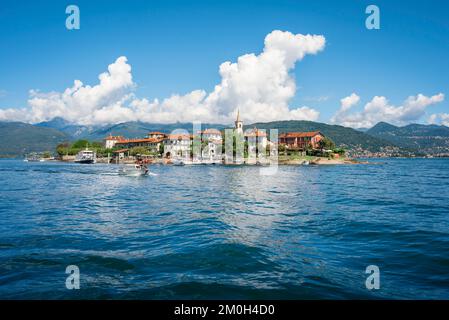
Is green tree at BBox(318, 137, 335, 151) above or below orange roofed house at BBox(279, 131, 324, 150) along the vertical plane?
below

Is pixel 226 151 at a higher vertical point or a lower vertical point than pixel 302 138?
lower

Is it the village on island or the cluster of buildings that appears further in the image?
the cluster of buildings

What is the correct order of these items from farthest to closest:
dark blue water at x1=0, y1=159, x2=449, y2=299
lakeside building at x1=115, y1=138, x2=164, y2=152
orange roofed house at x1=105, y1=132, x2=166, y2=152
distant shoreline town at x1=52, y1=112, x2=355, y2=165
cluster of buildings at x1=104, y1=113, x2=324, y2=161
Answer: orange roofed house at x1=105, y1=132, x2=166, y2=152 < lakeside building at x1=115, y1=138, x2=164, y2=152 < cluster of buildings at x1=104, y1=113, x2=324, y2=161 < distant shoreline town at x1=52, y1=112, x2=355, y2=165 < dark blue water at x1=0, y1=159, x2=449, y2=299

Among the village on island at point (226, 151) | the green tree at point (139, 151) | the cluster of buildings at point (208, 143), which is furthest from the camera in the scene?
the green tree at point (139, 151)

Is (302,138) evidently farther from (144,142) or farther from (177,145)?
(144,142)

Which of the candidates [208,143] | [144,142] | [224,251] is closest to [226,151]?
[208,143]

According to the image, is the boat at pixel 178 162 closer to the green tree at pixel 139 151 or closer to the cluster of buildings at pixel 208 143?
the cluster of buildings at pixel 208 143

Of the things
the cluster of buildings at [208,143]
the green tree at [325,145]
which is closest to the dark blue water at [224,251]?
the cluster of buildings at [208,143]

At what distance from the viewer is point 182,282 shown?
856 cm

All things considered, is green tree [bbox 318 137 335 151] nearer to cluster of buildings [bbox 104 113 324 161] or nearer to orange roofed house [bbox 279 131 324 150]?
cluster of buildings [bbox 104 113 324 161]

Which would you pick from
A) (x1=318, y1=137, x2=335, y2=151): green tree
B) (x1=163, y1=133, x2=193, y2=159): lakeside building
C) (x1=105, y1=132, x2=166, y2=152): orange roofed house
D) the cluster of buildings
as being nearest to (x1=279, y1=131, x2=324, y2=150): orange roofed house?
the cluster of buildings

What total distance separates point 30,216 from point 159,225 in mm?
8719
